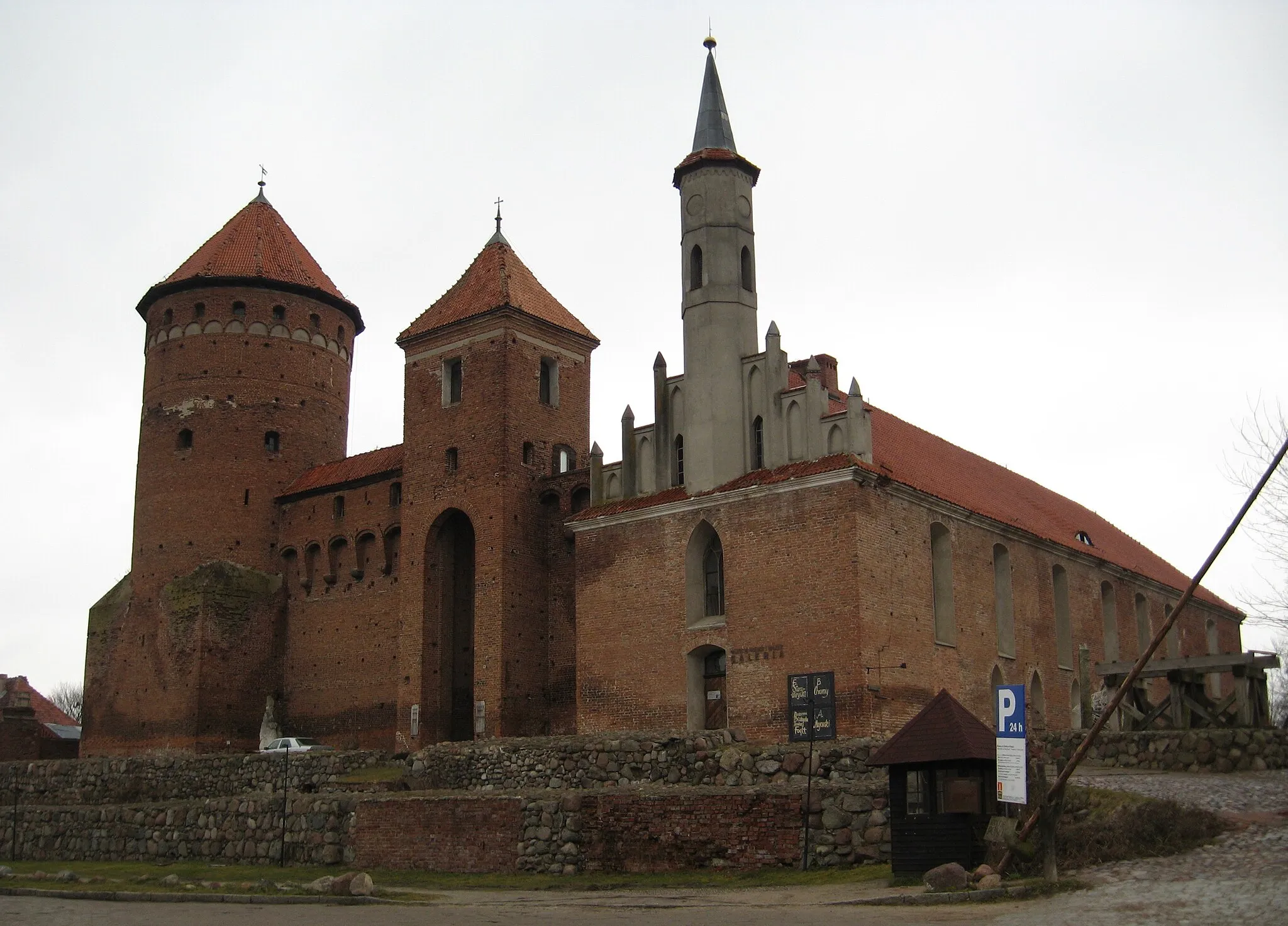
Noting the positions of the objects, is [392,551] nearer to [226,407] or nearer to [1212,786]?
[226,407]

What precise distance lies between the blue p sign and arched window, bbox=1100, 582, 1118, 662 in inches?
860

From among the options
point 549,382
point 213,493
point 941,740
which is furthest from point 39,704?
point 941,740

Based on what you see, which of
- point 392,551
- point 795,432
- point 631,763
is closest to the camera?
point 631,763

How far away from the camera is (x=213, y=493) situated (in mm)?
39906

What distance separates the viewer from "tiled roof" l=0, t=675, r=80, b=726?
57.8 metres

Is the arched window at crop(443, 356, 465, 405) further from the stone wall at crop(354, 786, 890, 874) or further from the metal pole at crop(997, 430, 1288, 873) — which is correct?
the metal pole at crop(997, 430, 1288, 873)

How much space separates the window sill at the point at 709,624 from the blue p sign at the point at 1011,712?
12098 millimetres

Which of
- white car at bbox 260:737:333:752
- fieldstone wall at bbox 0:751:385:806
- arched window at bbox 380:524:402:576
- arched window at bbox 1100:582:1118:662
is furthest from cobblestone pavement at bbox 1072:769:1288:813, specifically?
arched window at bbox 380:524:402:576

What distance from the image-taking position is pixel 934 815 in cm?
1755

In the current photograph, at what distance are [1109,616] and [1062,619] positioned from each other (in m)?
3.34

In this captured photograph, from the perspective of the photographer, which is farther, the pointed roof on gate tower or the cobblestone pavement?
the pointed roof on gate tower

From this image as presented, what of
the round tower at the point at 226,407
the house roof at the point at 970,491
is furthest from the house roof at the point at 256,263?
the house roof at the point at 970,491

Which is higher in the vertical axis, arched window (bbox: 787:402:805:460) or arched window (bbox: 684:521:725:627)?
arched window (bbox: 787:402:805:460)

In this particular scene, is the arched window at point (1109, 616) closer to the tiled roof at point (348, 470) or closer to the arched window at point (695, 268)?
the arched window at point (695, 268)
